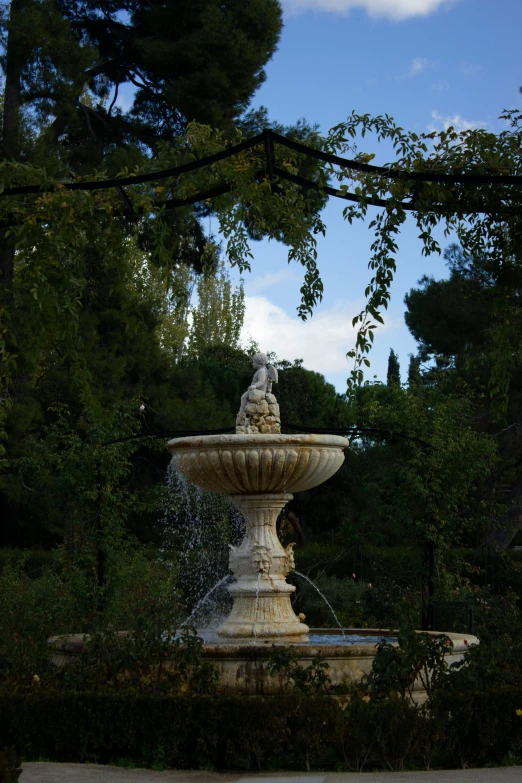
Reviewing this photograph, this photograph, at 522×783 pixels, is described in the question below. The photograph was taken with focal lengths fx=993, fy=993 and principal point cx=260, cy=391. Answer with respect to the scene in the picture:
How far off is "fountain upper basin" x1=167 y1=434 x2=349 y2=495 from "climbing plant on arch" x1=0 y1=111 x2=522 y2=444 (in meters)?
1.71

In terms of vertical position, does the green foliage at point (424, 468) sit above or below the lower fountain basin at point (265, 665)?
above

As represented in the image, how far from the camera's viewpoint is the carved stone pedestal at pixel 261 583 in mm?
8227

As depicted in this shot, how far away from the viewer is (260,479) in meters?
8.23

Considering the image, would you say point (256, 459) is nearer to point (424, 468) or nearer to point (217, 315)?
point (424, 468)

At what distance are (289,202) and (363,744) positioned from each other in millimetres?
3254

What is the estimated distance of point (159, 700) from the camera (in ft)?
18.3

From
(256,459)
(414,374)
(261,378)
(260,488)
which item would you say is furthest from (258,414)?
(414,374)

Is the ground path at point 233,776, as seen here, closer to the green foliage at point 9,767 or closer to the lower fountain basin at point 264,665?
the green foliage at point 9,767

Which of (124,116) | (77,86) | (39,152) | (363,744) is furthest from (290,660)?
(124,116)

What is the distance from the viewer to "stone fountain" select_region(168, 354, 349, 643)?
7.99m

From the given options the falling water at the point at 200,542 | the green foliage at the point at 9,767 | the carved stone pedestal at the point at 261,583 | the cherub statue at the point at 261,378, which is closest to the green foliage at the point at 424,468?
the falling water at the point at 200,542

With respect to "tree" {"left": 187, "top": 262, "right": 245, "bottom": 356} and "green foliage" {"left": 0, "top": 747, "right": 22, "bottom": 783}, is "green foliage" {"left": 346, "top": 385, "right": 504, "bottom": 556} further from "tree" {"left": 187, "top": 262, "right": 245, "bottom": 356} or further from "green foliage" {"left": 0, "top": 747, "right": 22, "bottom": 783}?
"tree" {"left": 187, "top": 262, "right": 245, "bottom": 356}

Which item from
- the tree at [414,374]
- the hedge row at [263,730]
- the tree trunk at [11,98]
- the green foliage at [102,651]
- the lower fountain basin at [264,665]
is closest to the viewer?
the hedge row at [263,730]

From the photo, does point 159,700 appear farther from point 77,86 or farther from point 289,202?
point 77,86
